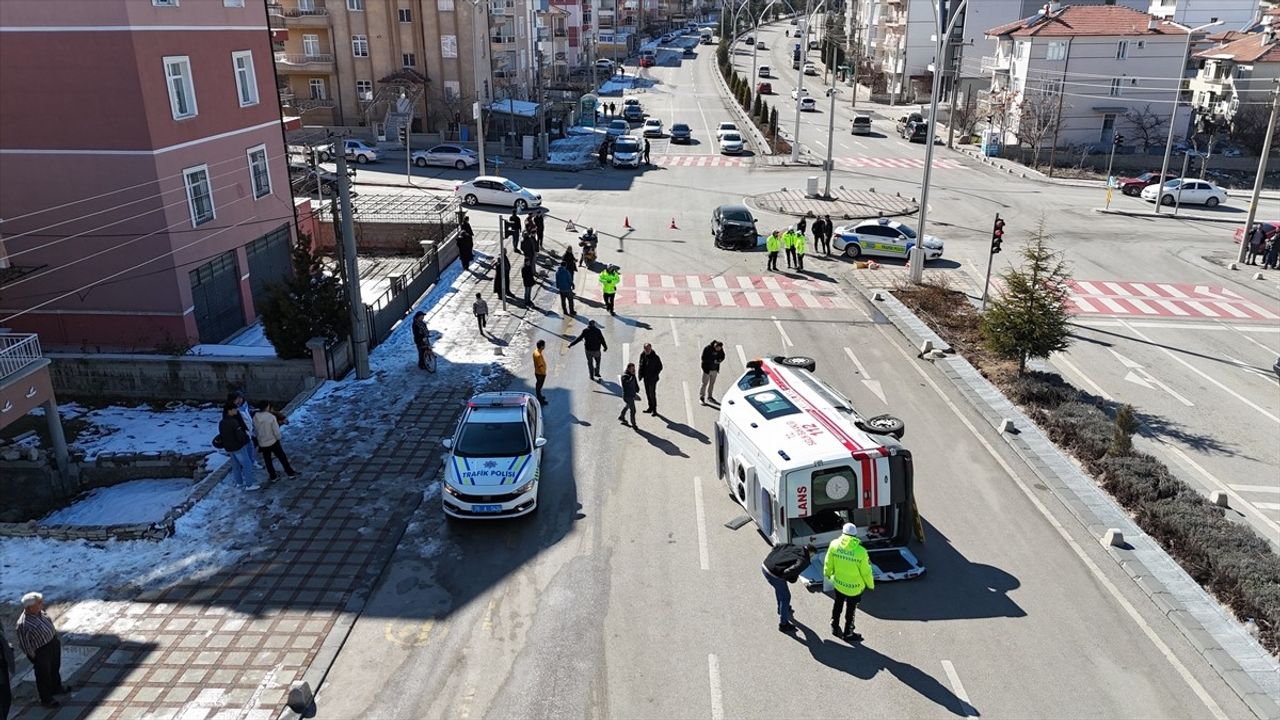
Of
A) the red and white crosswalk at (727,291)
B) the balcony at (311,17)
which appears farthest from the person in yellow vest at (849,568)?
the balcony at (311,17)

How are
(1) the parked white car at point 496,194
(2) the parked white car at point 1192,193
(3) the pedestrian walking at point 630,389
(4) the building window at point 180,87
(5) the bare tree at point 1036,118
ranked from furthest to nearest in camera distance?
1. (5) the bare tree at point 1036,118
2. (2) the parked white car at point 1192,193
3. (1) the parked white car at point 496,194
4. (4) the building window at point 180,87
5. (3) the pedestrian walking at point 630,389

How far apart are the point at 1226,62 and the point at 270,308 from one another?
74502 millimetres

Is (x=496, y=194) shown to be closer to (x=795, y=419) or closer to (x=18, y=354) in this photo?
(x=18, y=354)

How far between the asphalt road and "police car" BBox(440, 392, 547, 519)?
0.49 meters

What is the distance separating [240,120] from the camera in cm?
2580

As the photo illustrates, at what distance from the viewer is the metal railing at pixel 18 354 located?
639 inches

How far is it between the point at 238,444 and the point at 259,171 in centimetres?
1485

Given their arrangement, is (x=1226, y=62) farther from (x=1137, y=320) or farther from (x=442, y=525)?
(x=442, y=525)

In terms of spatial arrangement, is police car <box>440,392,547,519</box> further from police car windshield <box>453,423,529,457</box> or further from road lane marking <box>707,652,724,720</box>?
road lane marking <box>707,652,724,720</box>

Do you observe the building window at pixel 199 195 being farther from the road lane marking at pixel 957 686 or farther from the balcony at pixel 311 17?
the balcony at pixel 311 17

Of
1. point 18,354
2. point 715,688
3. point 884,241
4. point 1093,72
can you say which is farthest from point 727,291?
point 1093,72

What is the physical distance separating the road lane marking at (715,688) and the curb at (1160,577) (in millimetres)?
6436

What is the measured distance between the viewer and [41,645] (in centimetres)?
1011

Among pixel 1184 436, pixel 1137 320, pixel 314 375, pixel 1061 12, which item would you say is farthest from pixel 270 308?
pixel 1061 12
